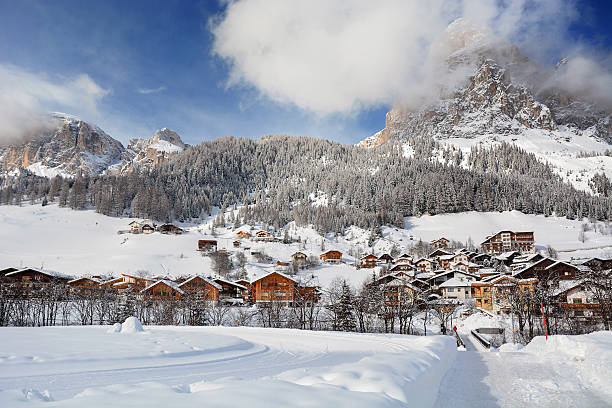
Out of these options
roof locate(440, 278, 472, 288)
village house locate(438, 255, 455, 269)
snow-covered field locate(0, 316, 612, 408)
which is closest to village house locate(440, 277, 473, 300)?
roof locate(440, 278, 472, 288)

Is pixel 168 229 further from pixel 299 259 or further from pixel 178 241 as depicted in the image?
pixel 299 259

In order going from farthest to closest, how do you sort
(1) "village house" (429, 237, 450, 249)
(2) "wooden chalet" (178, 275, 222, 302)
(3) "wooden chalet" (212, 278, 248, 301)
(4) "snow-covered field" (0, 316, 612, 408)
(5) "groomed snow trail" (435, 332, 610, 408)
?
(1) "village house" (429, 237, 450, 249)
(3) "wooden chalet" (212, 278, 248, 301)
(2) "wooden chalet" (178, 275, 222, 302)
(5) "groomed snow trail" (435, 332, 610, 408)
(4) "snow-covered field" (0, 316, 612, 408)

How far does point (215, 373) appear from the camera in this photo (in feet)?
36.5

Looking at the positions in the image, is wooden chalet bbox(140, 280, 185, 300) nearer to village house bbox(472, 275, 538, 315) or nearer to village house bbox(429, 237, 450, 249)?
village house bbox(472, 275, 538, 315)

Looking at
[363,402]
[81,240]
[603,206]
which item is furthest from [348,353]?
[603,206]

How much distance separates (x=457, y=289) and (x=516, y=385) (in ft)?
200

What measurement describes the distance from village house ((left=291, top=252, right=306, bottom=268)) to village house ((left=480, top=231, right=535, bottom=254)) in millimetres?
61307

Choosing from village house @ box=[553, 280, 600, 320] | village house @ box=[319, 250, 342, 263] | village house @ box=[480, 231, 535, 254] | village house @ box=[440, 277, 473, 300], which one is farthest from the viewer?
village house @ box=[480, 231, 535, 254]

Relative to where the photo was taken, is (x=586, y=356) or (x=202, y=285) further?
(x=202, y=285)

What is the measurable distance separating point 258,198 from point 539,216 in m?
130

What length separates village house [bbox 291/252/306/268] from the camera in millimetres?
90500

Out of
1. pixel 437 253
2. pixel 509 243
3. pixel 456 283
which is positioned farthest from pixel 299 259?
pixel 509 243

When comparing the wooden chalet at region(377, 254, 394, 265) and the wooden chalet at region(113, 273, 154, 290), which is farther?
the wooden chalet at region(377, 254, 394, 265)

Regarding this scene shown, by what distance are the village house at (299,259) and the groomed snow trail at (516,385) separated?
78.4 meters
